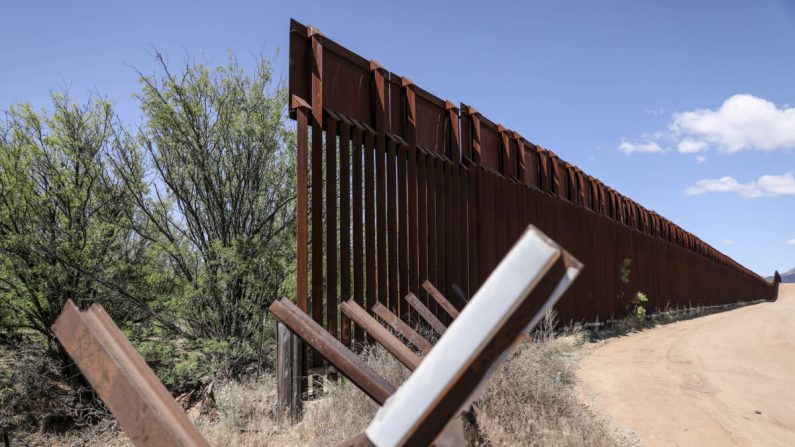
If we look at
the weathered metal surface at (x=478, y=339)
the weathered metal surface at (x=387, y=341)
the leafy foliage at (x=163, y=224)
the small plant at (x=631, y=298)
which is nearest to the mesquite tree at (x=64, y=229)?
the leafy foliage at (x=163, y=224)

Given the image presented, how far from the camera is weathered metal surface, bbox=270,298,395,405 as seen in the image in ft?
8.58

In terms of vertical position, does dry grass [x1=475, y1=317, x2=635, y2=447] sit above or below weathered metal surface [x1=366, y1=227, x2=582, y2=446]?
above

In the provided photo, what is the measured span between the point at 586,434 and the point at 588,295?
11.1 m

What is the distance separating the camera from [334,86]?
7367 millimetres

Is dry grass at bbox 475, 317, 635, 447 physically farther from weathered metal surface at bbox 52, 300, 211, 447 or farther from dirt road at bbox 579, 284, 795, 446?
weathered metal surface at bbox 52, 300, 211, 447

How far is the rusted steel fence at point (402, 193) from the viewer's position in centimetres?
→ 704

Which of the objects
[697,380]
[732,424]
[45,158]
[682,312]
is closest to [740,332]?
[697,380]

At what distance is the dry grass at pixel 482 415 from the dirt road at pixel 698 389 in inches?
34.0

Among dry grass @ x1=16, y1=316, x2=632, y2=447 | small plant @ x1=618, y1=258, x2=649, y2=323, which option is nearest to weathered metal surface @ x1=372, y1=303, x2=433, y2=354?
dry grass @ x1=16, y1=316, x2=632, y2=447

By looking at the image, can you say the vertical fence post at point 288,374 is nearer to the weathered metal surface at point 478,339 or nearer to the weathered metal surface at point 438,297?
the weathered metal surface at point 438,297

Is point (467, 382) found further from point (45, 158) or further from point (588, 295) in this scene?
point (588, 295)

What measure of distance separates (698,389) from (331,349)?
6823 millimetres

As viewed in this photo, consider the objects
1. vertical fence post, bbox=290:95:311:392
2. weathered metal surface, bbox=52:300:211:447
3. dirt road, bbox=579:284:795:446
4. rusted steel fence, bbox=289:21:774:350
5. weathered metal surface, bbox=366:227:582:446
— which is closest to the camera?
weathered metal surface, bbox=366:227:582:446

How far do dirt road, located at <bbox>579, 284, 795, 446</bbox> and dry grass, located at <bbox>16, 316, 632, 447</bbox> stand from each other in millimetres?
863
